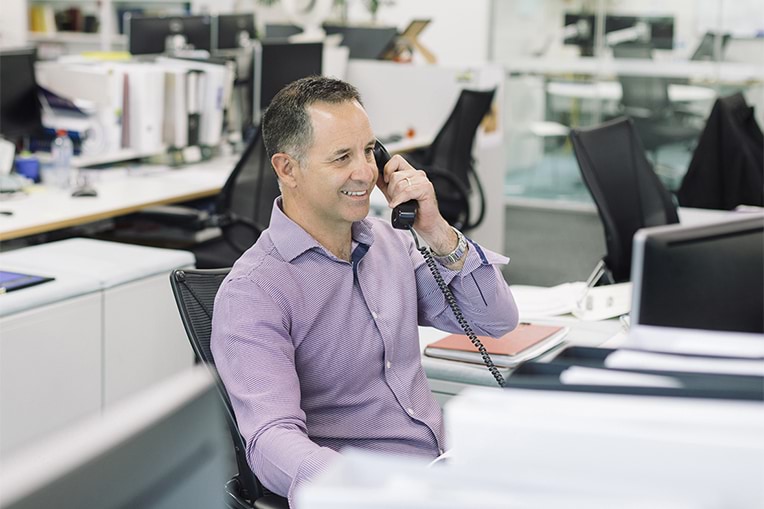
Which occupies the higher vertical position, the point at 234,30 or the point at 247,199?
the point at 234,30

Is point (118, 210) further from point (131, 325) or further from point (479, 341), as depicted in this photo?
point (479, 341)

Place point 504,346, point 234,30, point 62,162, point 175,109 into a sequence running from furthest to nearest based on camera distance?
point 234,30 → point 175,109 → point 62,162 → point 504,346

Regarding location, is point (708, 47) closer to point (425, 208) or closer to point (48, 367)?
point (48, 367)

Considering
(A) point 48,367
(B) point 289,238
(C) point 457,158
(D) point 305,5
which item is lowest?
(A) point 48,367

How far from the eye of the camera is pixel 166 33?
521 cm

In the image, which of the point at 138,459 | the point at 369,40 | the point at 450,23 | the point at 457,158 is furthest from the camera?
the point at 450,23

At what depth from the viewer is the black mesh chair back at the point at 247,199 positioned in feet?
12.3

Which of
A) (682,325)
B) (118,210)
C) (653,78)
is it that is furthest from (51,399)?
(653,78)

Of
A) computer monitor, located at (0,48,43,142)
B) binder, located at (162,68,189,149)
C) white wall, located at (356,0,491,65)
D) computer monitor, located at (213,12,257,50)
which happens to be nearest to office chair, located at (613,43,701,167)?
white wall, located at (356,0,491,65)

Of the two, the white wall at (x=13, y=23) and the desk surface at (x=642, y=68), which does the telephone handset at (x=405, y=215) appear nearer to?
the white wall at (x=13, y=23)

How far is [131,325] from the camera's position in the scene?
305cm

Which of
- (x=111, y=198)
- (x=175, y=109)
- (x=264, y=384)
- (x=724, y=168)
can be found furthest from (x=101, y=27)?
(x=264, y=384)

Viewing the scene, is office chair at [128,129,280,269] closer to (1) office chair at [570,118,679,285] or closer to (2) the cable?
(1) office chair at [570,118,679,285]

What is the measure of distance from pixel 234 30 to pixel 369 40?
781 mm
